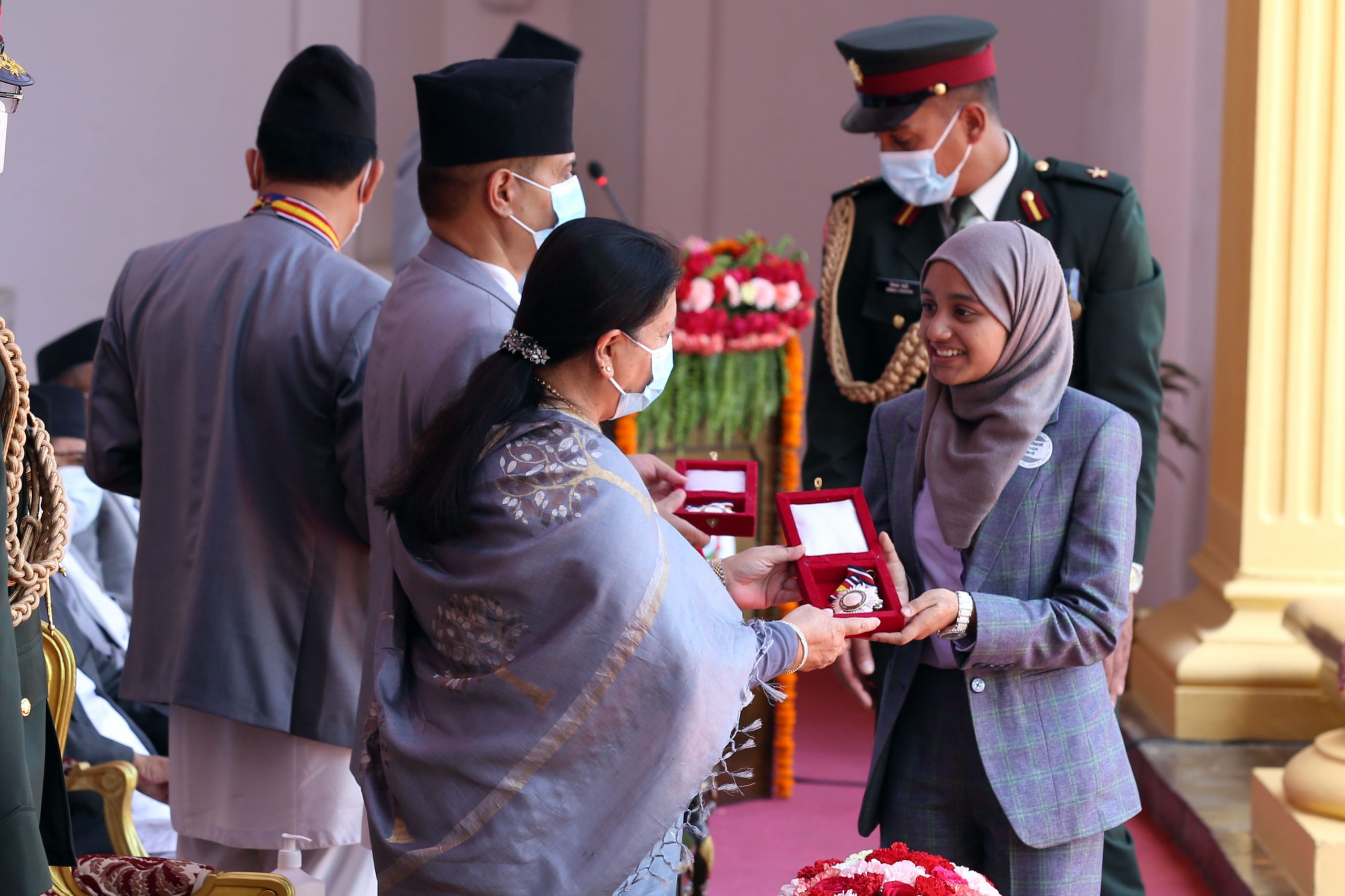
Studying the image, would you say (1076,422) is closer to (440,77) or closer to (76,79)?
(440,77)

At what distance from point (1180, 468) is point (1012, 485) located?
13.5ft

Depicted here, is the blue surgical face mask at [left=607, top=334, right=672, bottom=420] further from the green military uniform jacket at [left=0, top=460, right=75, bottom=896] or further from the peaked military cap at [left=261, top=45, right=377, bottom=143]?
the peaked military cap at [left=261, top=45, right=377, bottom=143]

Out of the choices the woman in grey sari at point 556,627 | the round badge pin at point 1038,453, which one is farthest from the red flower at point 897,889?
the round badge pin at point 1038,453

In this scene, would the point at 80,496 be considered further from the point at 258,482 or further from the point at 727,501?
the point at 727,501

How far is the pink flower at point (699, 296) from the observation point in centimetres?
423

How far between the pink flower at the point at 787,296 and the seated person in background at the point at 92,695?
202 cm

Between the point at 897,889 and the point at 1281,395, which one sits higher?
the point at 1281,395

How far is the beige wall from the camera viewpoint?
19.7 feet

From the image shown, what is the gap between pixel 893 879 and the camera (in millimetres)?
1872

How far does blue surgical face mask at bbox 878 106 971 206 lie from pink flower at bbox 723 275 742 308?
3.78ft

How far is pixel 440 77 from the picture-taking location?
2.42 meters

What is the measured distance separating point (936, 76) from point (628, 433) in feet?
5.32

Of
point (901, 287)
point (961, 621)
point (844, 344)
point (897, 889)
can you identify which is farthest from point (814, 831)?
point (897, 889)

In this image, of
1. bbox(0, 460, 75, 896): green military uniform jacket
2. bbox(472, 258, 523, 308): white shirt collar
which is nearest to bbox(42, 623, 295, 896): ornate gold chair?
bbox(0, 460, 75, 896): green military uniform jacket
